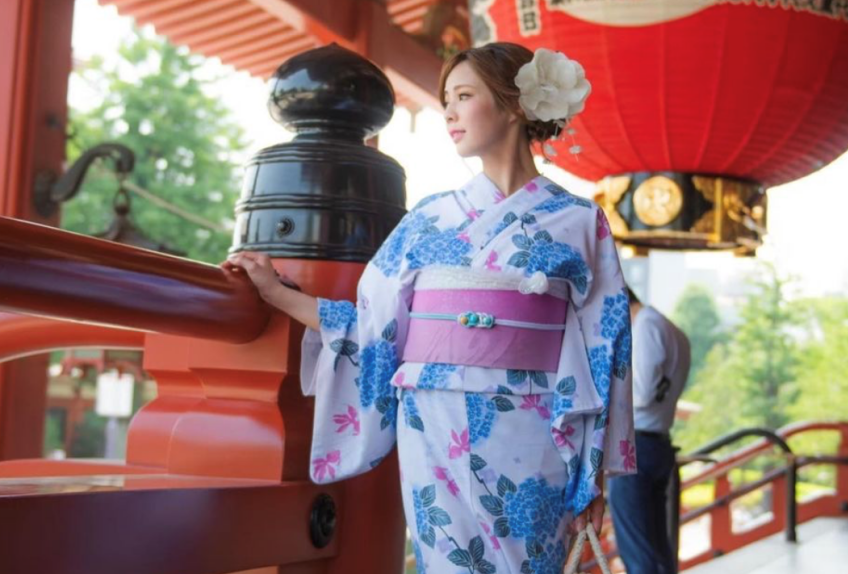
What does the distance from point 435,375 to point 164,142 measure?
15.7 meters

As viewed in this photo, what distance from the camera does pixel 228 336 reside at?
1592 millimetres

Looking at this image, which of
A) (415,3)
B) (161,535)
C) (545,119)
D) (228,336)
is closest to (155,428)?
(228,336)

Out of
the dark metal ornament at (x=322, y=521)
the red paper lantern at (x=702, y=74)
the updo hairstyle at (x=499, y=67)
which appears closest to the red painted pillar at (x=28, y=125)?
the red paper lantern at (x=702, y=74)

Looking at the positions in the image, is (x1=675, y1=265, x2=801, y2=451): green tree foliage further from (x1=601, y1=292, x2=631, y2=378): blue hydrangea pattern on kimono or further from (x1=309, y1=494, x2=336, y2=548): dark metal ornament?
(x1=309, y1=494, x2=336, y2=548): dark metal ornament

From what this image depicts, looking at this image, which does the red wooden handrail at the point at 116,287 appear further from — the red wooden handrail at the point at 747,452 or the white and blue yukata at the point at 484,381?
the red wooden handrail at the point at 747,452

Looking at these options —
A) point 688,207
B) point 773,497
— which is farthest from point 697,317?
point 688,207

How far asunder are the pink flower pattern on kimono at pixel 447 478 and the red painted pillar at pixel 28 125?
10.3ft

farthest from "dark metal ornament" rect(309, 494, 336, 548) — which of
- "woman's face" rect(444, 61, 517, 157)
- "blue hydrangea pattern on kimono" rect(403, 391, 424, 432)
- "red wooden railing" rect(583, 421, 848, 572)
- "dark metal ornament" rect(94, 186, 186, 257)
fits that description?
"red wooden railing" rect(583, 421, 848, 572)

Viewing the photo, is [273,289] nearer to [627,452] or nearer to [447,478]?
[447,478]

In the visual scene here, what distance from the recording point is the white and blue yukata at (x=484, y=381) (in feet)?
5.32

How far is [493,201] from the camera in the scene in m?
1.76

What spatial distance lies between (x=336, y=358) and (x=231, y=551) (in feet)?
1.18

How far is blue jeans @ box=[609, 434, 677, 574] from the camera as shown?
4.04 metres

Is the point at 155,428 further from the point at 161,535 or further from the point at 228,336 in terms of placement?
the point at 161,535
